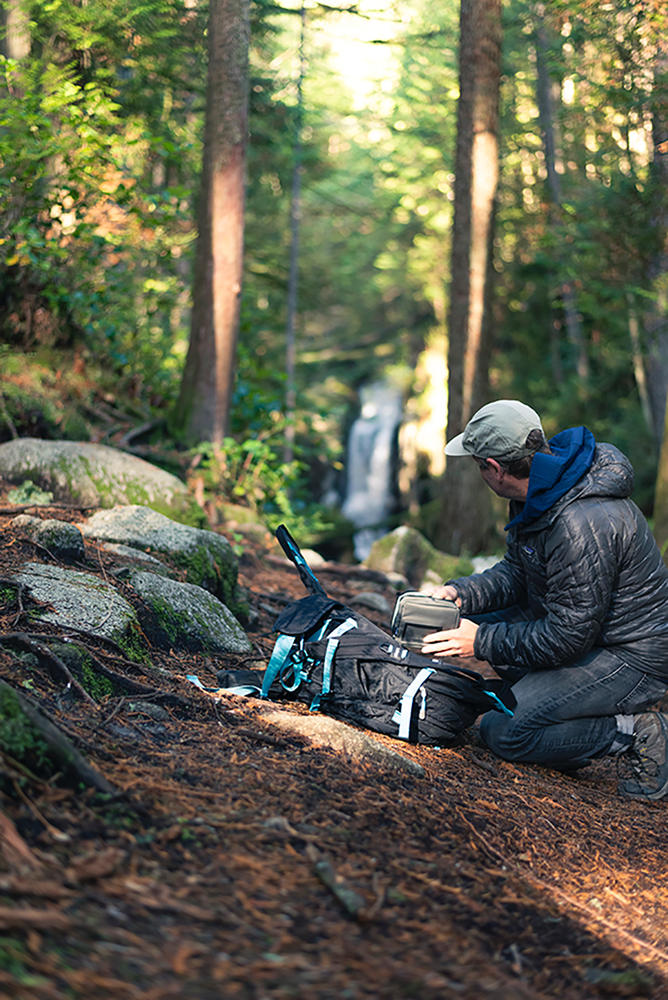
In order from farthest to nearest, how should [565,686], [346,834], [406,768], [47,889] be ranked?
[565,686] → [406,768] → [346,834] → [47,889]

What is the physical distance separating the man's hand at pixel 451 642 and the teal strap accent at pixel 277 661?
684 mm

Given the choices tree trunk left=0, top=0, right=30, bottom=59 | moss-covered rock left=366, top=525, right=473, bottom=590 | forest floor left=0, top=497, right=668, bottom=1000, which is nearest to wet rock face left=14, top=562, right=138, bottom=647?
forest floor left=0, top=497, right=668, bottom=1000

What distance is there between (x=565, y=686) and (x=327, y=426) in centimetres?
1980

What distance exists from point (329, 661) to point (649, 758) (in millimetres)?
1650

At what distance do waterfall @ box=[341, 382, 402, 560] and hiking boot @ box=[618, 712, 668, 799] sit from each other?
17853mm

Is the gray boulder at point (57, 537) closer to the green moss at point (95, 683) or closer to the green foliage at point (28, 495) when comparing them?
the green foliage at point (28, 495)

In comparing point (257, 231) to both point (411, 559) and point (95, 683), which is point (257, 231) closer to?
point (411, 559)

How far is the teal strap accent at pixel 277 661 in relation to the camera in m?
4.00

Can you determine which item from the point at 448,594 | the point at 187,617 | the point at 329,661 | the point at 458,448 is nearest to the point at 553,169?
the point at 458,448

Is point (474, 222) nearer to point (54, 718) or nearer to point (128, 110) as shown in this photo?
point (128, 110)

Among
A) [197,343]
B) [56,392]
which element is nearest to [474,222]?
[197,343]

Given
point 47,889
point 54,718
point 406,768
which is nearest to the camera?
point 47,889

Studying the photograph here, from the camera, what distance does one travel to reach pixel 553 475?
390 centimetres

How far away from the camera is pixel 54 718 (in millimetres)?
2889
